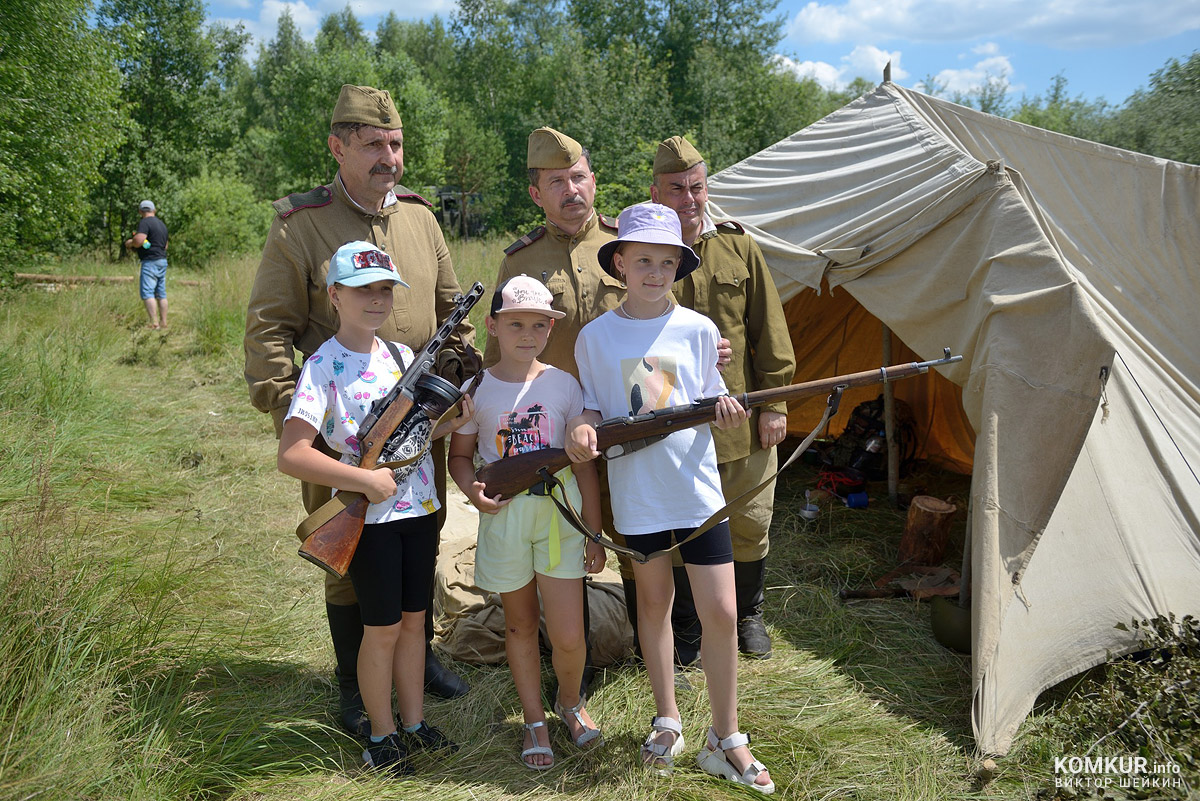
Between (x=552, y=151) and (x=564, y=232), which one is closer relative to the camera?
(x=552, y=151)

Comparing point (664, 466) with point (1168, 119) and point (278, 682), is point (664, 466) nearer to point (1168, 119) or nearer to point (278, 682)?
point (278, 682)

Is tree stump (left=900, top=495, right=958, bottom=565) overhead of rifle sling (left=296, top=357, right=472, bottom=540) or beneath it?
beneath

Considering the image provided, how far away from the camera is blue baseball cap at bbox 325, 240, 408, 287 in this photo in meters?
2.65

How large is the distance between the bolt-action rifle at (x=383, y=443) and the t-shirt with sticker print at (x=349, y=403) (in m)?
0.05

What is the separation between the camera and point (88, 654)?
281cm

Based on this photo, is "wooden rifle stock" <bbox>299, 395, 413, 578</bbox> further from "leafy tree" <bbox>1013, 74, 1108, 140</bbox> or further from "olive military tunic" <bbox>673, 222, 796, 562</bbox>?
"leafy tree" <bbox>1013, 74, 1108, 140</bbox>

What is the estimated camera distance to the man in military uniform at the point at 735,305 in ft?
11.4

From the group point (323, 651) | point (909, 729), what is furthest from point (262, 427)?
point (909, 729)

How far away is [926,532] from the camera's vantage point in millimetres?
4781

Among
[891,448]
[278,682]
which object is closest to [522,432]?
[278,682]

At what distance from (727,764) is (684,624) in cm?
103

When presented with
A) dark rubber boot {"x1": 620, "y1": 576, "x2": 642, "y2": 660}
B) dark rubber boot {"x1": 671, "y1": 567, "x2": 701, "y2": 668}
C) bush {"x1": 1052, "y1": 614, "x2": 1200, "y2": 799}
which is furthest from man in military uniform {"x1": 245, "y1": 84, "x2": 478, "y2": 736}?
bush {"x1": 1052, "y1": 614, "x2": 1200, "y2": 799}

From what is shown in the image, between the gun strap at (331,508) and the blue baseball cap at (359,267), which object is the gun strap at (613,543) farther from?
the blue baseball cap at (359,267)

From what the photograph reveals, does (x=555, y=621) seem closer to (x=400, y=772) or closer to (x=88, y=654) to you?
(x=400, y=772)
